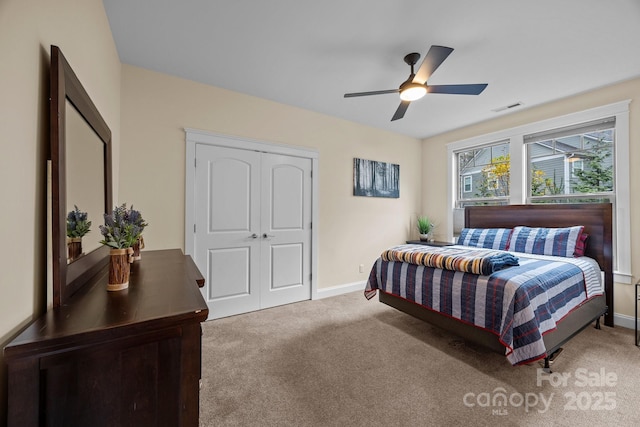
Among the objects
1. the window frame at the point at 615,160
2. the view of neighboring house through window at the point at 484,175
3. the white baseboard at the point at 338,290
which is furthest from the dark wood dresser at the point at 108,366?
the view of neighboring house through window at the point at 484,175

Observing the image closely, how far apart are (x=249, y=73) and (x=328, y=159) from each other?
5.20ft

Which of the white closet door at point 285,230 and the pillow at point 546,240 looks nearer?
the pillow at point 546,240

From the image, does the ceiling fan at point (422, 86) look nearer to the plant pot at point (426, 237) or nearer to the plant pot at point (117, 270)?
the plant pot at point (117, 270)

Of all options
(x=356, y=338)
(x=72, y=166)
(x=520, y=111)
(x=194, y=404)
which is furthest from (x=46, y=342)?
(x=520, y=111)

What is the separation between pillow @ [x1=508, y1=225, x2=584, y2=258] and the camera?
298 cm

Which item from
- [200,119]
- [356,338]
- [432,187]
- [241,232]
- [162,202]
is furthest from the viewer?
[432,187]

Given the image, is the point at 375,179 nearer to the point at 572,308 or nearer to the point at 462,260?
the point at 462,260

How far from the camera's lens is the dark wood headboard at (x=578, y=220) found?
9.55ft

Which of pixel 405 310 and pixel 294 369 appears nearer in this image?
pixel 294 369

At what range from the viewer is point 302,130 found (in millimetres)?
3715

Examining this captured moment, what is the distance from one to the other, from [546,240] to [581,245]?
31 cm

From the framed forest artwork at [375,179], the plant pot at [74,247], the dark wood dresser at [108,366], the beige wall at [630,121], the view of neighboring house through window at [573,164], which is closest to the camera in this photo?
the dark wood dresser at [108,366]

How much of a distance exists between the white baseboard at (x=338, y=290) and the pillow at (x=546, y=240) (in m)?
2.10

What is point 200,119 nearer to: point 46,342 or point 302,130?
point 302,130
